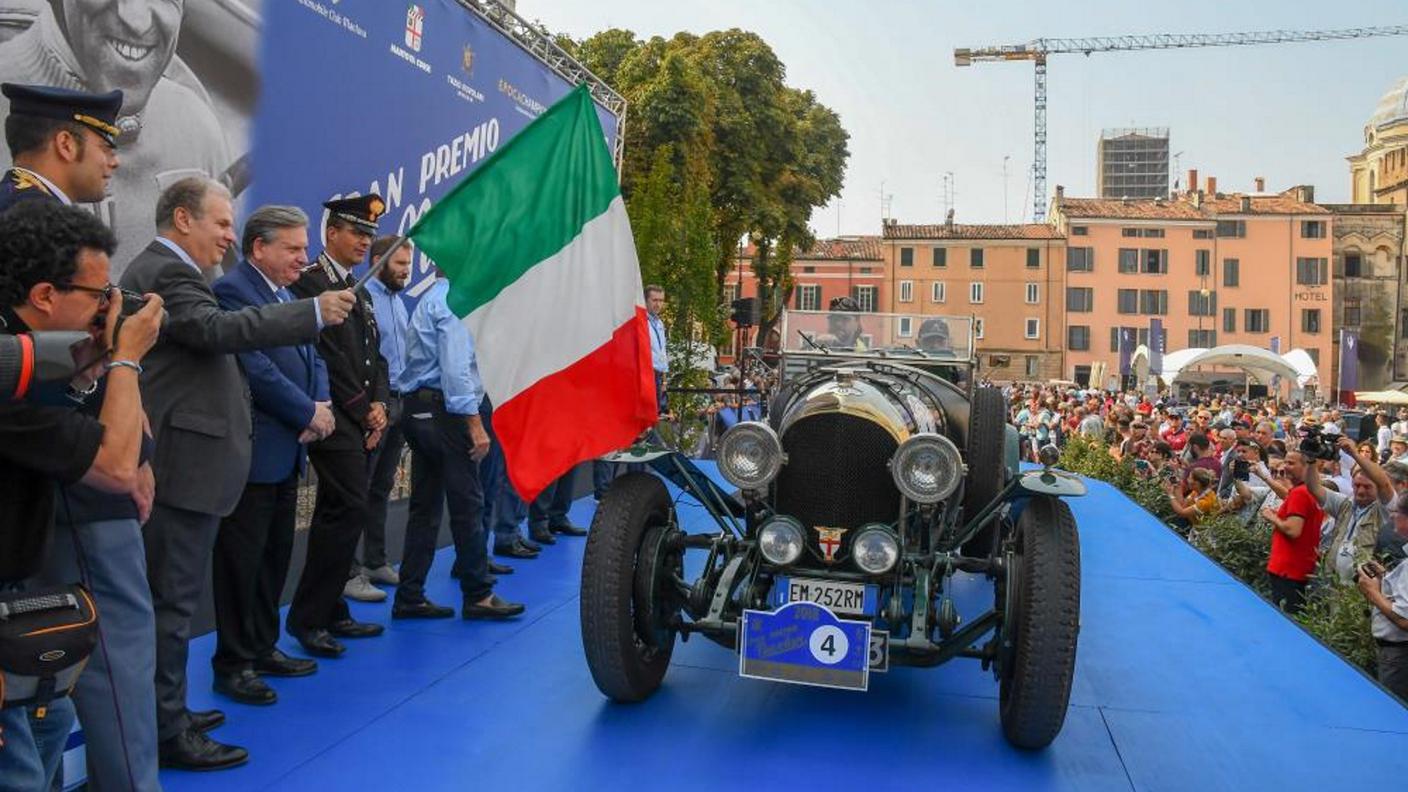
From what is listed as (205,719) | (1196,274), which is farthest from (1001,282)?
(205,719)

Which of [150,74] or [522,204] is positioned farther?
[150,74]

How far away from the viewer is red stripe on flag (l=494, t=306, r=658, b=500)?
3.70 m

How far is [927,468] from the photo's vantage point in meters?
3.67

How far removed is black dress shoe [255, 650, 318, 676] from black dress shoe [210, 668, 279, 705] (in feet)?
0.59

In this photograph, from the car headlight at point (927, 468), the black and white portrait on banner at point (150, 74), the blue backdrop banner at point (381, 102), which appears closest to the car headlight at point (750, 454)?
the car headlight at point (927, 468)

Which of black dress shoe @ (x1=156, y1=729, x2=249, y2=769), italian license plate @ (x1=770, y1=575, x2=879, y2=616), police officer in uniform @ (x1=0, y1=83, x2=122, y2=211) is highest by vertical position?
police officer in uniform @ (x1=0, y1=83, x2=122, y2=211)

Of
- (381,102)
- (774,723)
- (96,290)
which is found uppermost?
(381,102)

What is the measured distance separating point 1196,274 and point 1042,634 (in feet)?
192

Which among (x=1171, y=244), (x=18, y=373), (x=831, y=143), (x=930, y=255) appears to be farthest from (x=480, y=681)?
(x=1171, y=244)

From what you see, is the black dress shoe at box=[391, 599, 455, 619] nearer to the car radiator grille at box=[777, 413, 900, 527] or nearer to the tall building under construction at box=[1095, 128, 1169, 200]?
the car radiator grille at box=[777, 413, 900, 527]

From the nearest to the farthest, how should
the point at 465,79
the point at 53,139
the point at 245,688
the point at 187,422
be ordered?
the point at 53,139, the point at 187,422, the point at 245,688, the point at 465,79

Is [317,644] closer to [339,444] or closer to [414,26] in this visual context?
[339,444]

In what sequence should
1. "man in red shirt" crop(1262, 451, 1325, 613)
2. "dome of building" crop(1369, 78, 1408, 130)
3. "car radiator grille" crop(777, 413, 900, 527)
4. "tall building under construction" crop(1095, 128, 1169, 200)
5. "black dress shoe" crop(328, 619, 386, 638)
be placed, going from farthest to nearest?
"tall building under construction" crop(1095, 128, 1169, 200)
"dome of building" crop(1369, 78, 1408, 130)
"man in red shirt" crop(1262, 451, 1325, 613)
"black dress shoe" crop(328, 619, 386, 638)
"car radiator grille" crop(777, 413, 900, 527)

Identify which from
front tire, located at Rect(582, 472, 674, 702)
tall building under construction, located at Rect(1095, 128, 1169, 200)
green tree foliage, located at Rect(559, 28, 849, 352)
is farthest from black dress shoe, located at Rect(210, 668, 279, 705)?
tall building under construction, located at Rect(1095, 128, 1169, 200)
